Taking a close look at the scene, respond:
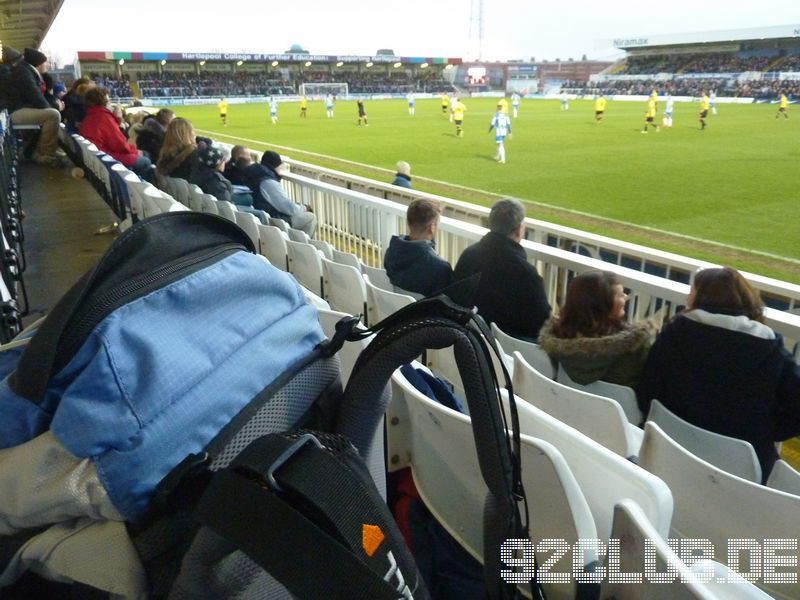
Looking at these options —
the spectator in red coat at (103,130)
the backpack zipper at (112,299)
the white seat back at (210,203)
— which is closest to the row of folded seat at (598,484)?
the backpack zipper at (112,299)

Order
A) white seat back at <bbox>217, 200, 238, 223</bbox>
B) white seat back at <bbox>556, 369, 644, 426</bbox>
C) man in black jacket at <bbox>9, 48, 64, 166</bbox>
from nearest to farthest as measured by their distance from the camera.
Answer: white seat back at <bbox>556, 369, 644, 426</bbox>
white seat back at <bbox>217, 200, 238, 223</bbox>
man in black jacket at <bbox>9, 48, 64, 166</bbox>

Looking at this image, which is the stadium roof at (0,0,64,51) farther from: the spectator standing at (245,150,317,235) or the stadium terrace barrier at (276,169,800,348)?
the stadium terrace barrier at (276,169,800,348)

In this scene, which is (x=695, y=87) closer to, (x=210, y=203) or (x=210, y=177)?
(x=210, y=177)

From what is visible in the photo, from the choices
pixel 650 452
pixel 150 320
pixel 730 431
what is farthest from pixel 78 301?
pixel 730 431

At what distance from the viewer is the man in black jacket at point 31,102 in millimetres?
7941

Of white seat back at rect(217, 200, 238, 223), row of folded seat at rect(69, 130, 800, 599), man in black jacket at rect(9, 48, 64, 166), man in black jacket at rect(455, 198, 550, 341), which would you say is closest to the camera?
row of folded seat at rect(69, 130, 800, 599)

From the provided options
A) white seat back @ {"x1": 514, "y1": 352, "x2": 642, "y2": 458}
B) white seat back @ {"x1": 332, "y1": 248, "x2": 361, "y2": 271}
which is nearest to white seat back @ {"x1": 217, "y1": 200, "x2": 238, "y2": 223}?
white seat back @ {"x1": 332, "y1": 248, "x2": 361, "y2": 271}

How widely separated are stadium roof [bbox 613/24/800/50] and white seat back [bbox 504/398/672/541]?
59.7 meters

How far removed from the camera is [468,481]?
4.30 feet

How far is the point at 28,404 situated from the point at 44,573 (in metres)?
0.25

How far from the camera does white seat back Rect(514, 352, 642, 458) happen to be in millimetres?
1959

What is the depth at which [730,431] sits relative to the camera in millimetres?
2234

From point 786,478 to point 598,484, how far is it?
3.84 ft

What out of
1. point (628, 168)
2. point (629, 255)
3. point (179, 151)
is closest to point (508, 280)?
point (629, 255)
